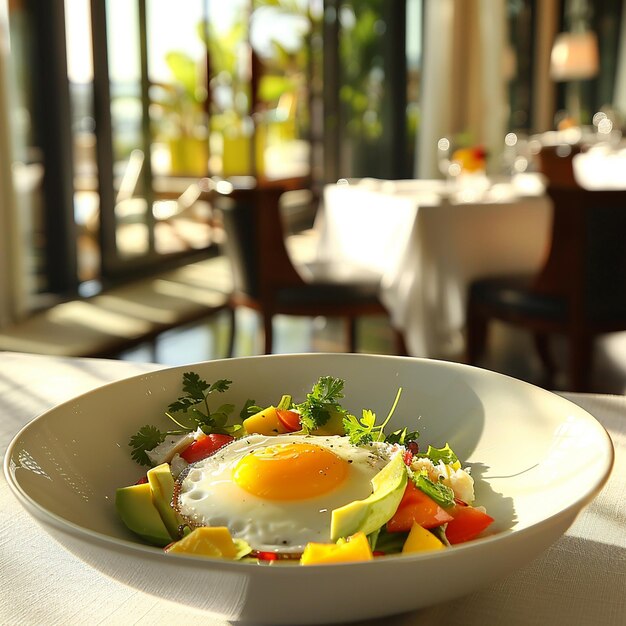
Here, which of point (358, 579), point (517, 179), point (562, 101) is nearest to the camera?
point (358, 579)

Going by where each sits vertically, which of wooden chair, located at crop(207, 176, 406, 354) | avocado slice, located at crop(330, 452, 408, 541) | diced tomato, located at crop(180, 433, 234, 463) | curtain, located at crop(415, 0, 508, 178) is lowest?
wooden chair, located at crop(207, 176, 406, 354)

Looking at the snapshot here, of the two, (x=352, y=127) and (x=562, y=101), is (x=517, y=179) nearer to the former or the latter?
(x=352, y=127)

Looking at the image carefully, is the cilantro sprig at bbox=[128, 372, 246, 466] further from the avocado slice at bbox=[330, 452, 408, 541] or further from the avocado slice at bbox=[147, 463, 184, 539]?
the avocado slice at bbox=[330, 452, 408, 541]

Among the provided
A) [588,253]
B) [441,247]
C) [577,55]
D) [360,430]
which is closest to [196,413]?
[360,430]

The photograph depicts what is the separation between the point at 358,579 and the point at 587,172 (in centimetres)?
474

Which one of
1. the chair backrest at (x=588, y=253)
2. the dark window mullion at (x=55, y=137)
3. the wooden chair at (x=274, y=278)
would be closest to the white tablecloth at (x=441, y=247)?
the wooden chair at (x=274, y=278)

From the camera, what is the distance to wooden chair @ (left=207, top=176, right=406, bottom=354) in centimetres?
322

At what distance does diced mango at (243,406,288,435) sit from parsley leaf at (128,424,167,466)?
0.07 metres

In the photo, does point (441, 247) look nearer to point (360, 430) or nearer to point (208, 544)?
point (360, 430)

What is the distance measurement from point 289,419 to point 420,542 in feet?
0.78

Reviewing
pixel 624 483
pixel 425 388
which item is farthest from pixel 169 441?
pixel 624 483

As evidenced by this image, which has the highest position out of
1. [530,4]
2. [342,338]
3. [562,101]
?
[530,4]

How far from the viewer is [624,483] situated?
77cm

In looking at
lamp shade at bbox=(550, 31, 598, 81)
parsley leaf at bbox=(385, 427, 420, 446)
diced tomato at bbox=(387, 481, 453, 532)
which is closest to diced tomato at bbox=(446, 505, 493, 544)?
diced tomato at bbox=(387, 481, 453, 532)
